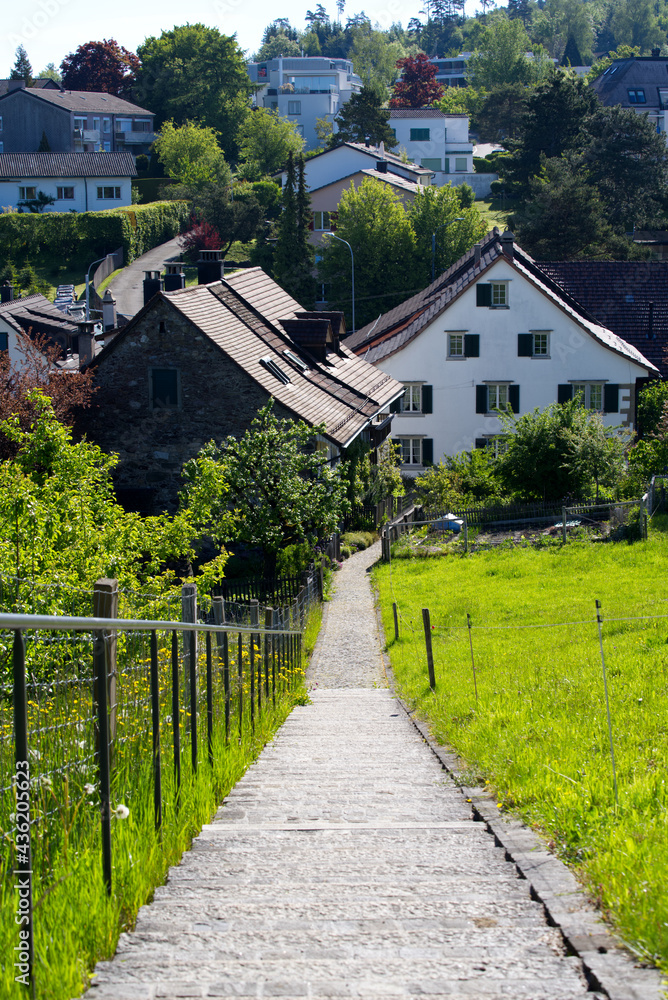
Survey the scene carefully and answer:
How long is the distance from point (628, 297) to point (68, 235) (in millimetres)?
46892

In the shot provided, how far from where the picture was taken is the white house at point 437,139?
341ft

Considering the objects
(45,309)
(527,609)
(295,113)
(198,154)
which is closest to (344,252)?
(45,309)

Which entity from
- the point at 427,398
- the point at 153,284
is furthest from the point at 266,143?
the point at 153,284

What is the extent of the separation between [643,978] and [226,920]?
64.4 inches

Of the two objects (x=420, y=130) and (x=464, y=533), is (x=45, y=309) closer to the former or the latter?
(x=464, y=533)

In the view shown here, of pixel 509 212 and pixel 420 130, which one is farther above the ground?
pixel 420 130

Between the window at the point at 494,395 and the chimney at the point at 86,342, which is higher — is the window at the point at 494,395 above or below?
below

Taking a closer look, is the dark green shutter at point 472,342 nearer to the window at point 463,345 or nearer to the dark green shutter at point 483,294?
the window at point 463,345

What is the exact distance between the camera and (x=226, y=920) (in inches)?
163

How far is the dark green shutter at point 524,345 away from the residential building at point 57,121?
6736 centimetres

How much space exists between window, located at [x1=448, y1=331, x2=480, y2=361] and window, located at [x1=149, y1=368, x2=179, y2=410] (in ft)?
52.1

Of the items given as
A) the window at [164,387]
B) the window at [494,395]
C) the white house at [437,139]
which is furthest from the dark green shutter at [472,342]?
the white house at [437,139]

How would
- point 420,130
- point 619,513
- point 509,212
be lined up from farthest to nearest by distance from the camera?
point 420,130 → point 509,212 → point 619,513

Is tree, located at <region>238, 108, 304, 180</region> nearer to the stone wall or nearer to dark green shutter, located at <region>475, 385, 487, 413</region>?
dark green shutter, located at <region>475, 385, 487, 413</region>
